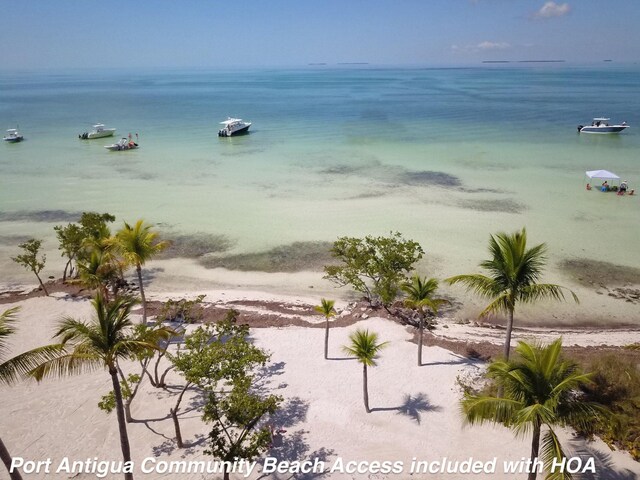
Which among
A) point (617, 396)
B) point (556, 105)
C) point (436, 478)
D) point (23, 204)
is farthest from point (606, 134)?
point (23, 204)

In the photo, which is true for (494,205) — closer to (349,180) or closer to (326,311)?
(349,180)

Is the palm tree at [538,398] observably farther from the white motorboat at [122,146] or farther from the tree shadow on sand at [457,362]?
the white motorboat at [122,146]

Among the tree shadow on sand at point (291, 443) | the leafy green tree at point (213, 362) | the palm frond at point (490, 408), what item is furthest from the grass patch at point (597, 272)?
the leafy green tree at point (213, 362)

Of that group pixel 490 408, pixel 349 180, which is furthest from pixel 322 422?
pixel 349 180

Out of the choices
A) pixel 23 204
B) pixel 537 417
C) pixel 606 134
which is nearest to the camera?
pixel 537 417

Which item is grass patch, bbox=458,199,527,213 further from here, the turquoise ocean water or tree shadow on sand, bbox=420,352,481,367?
tree shadow on sand, bbox=420,352,481,367

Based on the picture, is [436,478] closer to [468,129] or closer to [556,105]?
[468,129]

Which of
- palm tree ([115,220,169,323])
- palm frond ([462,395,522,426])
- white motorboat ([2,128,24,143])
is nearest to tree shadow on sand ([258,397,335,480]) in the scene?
palm frond ([462,395,522,426])
